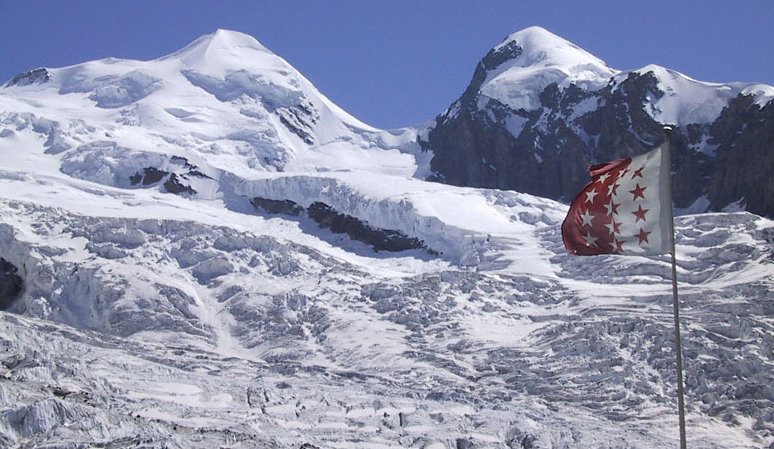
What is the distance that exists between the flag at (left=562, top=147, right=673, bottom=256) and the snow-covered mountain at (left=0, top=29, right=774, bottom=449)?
109 ft

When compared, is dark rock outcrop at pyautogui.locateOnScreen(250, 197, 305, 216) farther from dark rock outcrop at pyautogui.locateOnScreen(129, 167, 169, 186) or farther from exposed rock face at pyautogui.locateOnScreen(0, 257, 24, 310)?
exposed rock face at pyautogui.locateOnScreen(0, 257, 24, 310)

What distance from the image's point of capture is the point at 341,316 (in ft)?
408

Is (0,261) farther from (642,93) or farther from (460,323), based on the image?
(642,93)

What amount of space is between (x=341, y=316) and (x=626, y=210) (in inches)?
3505

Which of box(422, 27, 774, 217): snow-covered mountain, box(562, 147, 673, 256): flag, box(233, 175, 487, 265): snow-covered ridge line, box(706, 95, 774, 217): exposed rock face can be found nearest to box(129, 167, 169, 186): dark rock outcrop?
box(233, 175, 487, 265): snow-covered ridge line

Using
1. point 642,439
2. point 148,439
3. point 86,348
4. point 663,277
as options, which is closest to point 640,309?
point 663,277

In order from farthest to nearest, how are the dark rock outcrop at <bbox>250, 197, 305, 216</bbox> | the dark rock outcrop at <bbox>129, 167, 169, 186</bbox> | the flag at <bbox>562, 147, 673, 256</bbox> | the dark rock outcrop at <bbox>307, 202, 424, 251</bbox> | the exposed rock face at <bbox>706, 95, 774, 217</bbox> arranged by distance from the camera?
1. the dark rock outcrop at <bbox>129, 167, 169, 186</bbox>
2. the dark rock outcrop at <bbox>250, 197, 305, 216</bbox>
3. the exposed rock face at <bbox>706, 95, 774, 217</bbox>
4. the dark rock outcrop at <bbox>307, 202, 424, 251</bbox>
5. the flag at <bbox>562, 147, 673, 256</bbox>

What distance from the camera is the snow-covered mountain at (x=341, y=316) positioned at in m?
85.2

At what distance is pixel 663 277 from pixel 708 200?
50.0 m

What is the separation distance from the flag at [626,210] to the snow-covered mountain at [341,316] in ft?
109

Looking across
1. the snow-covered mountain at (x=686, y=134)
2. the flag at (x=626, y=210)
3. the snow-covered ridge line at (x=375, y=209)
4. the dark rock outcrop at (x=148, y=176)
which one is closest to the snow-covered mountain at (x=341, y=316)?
the snow-covered ridge line at (x=375, y=209)

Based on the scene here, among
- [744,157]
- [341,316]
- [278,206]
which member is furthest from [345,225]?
[744,157]

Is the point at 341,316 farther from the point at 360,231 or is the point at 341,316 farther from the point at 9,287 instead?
the point at 360,231

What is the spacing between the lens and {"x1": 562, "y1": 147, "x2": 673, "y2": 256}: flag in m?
35.7
